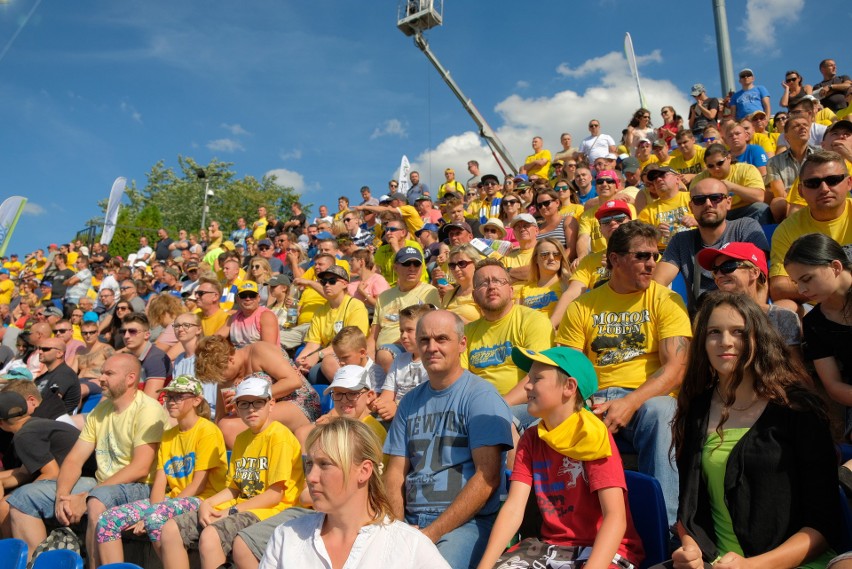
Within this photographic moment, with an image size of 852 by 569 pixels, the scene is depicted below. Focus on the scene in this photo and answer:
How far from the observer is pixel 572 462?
268 cm

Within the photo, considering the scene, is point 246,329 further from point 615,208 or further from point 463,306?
point 615,208

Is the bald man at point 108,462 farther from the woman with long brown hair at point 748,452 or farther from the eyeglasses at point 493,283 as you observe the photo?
the woman with long brown hair at point 748,452

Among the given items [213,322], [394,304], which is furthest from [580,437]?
[213,322]

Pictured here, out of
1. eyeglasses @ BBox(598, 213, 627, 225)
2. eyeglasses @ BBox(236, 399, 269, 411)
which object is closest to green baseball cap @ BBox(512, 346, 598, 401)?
eyeglasses @ BBox(236, 399, 269, 411)

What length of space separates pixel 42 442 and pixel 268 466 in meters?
2.36

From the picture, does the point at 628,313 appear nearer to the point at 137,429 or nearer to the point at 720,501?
the point at 720,501

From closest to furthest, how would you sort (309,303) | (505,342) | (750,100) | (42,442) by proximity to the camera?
1. (505,342)
2. (42,442)
3. (309,303)
4. (750,100)

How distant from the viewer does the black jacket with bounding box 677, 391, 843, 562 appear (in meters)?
2.22

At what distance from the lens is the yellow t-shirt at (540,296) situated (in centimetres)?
571

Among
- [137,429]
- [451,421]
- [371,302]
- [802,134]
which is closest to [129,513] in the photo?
[137,429]

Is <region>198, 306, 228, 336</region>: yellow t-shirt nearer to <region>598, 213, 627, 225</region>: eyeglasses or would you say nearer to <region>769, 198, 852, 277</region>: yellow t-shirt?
<region>598, 213, 627, 225</region>: eyeglasses

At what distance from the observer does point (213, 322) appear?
742cm

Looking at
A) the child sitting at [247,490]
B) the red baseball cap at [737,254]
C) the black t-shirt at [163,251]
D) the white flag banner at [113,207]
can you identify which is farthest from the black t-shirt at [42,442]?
the white flag banner at [113,207]

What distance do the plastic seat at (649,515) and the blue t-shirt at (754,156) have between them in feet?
18.2
